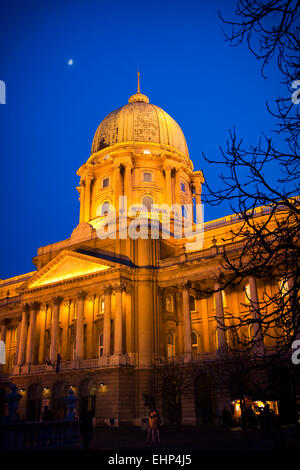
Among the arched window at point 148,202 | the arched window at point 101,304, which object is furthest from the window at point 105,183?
the arched window at point 101,304

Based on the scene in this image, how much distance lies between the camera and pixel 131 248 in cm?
4512

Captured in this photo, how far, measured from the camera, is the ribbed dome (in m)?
60.3

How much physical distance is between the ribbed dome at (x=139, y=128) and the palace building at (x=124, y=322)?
18.3 feet

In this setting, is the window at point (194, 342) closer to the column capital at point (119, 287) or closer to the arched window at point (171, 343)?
the arched window at point (171, 343)

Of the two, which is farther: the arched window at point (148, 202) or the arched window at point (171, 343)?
the arched window at point (148, 202)

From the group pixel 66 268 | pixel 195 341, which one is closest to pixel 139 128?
pixel 66 268

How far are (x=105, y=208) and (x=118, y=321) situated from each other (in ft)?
67.7

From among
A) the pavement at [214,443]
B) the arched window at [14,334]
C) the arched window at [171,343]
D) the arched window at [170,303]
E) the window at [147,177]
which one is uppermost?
the window at [147,177]

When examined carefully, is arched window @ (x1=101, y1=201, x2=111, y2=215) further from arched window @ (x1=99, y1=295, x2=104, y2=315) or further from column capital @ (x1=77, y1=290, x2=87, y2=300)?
column capital @ (x1=77, y1=290, x2=87, y2=300)

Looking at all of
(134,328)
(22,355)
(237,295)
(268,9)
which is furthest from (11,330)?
(268,9)

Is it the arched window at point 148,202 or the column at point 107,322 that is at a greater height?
the arched window at point 148,202

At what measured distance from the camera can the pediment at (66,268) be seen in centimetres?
4431

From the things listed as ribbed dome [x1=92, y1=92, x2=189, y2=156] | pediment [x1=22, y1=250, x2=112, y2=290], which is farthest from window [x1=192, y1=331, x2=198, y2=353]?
ribbed dome [x1=92, y1=92, x2=189, y2=156]
